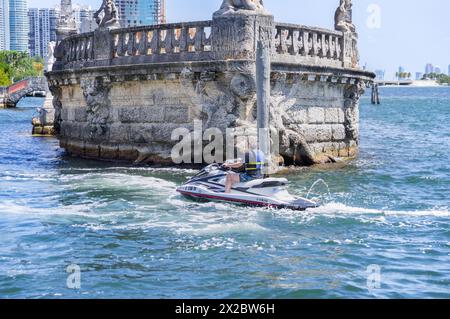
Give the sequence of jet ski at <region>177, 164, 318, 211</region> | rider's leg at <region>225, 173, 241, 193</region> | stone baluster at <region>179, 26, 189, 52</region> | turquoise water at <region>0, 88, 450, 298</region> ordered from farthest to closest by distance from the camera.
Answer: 1. stone baluster at <region>179, 26, 189, 52</region>
2. rider's leg at <region>225, 173, 241, 193</region>
3. jet ski at <region>177, 164, 318, 211</region>
4. turquoise water at <region>0, 88, 450, 298</region>

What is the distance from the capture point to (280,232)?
11961 mm

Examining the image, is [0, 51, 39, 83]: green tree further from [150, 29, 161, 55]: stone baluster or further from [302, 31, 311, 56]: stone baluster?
[302, 31, 311, 56]: stone baluster

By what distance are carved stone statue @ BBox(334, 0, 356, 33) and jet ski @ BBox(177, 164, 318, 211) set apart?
8.37 m

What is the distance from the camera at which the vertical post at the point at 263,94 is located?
16.6m

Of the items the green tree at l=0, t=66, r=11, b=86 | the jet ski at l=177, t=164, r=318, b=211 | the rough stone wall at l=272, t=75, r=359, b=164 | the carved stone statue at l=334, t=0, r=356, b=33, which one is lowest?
the jet ski at l=177, t=164, r=318, b=211

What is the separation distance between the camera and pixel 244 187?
1437 cm

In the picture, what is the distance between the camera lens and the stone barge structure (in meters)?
17.6

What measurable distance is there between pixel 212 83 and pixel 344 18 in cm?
641

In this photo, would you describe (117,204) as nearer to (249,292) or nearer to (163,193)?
(163,193)

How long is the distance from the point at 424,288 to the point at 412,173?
1073cm

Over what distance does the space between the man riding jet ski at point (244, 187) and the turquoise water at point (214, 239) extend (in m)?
0.26

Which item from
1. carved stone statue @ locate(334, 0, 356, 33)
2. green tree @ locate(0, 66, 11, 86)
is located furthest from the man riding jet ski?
green tree @ locate(0, 66, 11, 86)

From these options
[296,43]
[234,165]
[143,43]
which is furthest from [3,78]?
[234,165]

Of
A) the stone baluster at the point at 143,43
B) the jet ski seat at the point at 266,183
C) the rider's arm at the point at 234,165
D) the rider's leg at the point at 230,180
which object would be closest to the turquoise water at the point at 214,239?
the rider's leg at the point at 230,180
